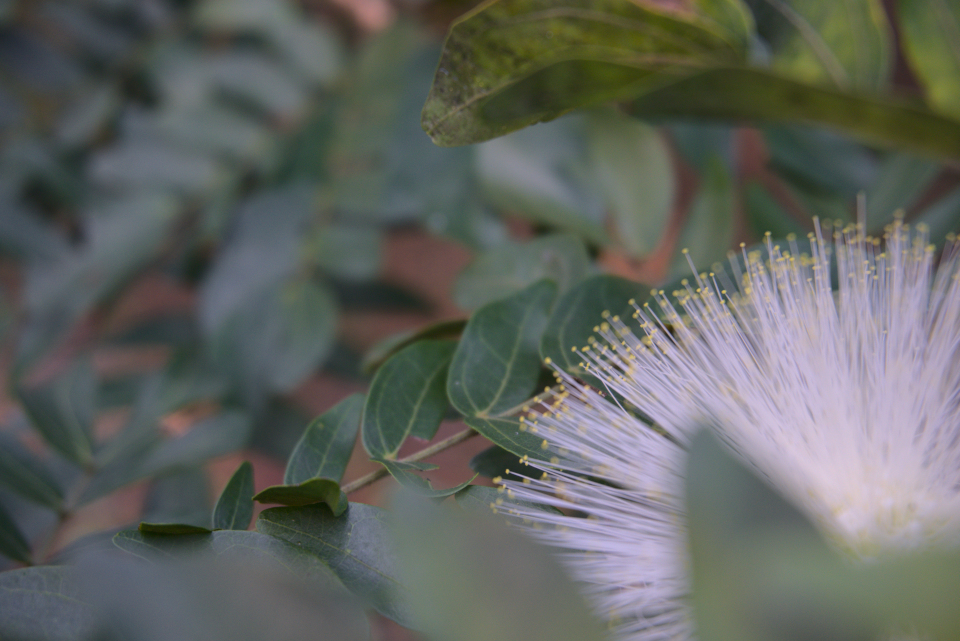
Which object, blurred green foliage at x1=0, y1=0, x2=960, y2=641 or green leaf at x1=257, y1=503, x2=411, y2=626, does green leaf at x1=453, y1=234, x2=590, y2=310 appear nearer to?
blurred green foliage at x1=0, y1=0, x2=960, y2=641

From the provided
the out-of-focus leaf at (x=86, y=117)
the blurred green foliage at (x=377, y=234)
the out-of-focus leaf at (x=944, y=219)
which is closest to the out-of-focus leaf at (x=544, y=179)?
the blurred green foliage at (x=377, y=234)

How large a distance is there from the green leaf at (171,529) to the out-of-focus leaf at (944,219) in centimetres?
47

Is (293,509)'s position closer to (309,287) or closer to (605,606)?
(605,606)

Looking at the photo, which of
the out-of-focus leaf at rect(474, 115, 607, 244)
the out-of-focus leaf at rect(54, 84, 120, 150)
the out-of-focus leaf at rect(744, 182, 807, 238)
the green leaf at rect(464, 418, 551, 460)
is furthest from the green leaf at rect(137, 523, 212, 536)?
the out-of-focus leaf at rect(54, 84, 120, 150)

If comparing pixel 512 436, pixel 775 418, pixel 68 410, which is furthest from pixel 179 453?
pixel 775 418

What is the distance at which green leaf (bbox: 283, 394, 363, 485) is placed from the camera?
1.17 feet

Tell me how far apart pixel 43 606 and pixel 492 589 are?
0.70ft

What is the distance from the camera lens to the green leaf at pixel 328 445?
36 cm

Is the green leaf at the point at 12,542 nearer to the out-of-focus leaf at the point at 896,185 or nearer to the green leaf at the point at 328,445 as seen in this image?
the green leaf at the point at 328,445

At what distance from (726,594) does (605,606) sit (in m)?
0.11

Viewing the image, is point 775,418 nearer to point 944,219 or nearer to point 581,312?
point 581,312

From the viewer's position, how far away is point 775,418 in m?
0.31

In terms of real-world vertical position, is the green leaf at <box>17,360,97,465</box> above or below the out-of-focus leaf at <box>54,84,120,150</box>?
below

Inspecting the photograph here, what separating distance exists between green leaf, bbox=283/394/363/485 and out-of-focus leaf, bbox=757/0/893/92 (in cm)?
35
